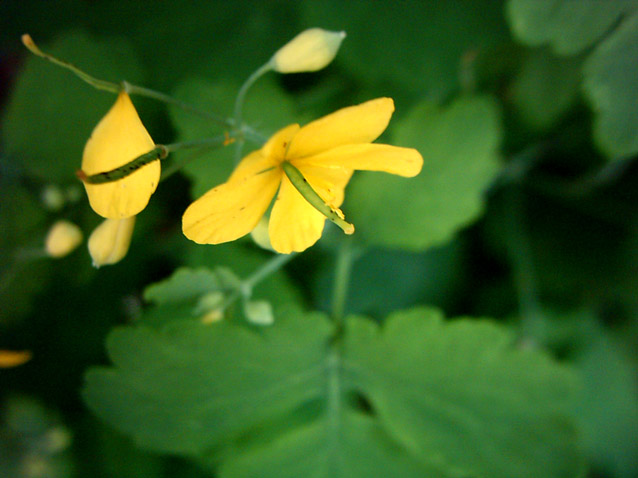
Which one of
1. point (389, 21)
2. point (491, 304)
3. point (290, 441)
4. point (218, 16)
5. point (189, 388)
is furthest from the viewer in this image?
point (491, 304)

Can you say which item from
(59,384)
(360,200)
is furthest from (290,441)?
(59,384)

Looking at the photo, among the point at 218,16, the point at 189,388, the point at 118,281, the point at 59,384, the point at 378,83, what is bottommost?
the point at 189,388

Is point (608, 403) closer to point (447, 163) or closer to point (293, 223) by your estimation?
point (447, 163)

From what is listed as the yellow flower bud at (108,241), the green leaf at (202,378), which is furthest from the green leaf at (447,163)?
the yellow flower bud at (108,241)

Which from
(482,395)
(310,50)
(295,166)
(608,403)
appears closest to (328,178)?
(295,166)

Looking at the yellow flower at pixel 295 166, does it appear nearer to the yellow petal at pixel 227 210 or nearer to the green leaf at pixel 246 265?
the yellow petal at pixel 227 210

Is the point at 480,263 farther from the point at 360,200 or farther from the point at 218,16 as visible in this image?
the point at 218,16

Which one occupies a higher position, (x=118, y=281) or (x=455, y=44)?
(x=455, y=44)
